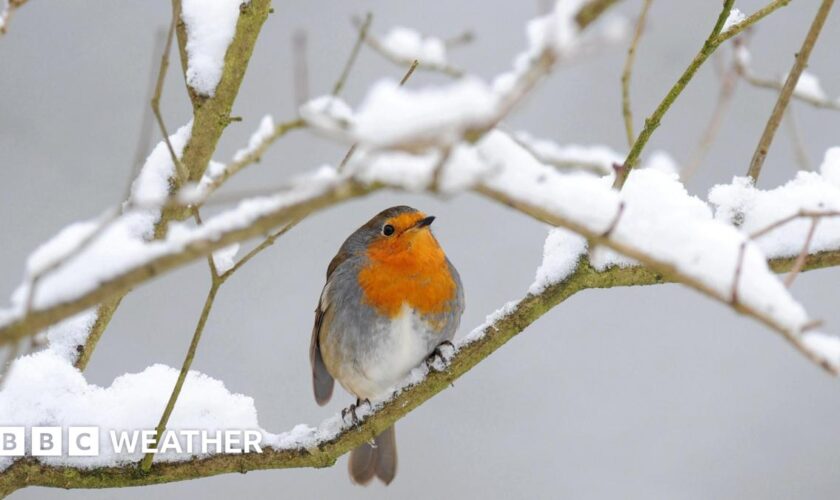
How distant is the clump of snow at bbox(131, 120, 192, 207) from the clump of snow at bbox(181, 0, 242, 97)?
151mm

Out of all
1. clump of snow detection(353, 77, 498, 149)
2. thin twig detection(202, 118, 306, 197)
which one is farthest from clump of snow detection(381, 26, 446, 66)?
clump of snow detection(353, 77, 498, 149)

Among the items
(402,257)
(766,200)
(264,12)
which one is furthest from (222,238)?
(402,257)

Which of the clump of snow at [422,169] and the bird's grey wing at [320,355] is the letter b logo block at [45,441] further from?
the clump of snow at [422,169]

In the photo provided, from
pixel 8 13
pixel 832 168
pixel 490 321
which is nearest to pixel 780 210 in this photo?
pixel 832 168

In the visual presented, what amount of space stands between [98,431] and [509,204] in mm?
1677

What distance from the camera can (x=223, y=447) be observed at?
8.16 feet

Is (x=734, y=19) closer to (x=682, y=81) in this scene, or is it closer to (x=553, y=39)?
(x=682, y=81)

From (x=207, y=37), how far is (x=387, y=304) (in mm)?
1223

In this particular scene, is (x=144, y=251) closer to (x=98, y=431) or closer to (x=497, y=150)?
(x=497, y=150)

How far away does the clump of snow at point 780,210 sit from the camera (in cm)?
232

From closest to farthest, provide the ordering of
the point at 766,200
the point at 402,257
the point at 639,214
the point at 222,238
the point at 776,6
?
the point at 222,238 < the point at 639,214 < the point at 776,6 < the point at 766,200 < the point at 402,257

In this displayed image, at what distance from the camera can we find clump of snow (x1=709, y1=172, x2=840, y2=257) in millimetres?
2320

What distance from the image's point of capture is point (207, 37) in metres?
2.51

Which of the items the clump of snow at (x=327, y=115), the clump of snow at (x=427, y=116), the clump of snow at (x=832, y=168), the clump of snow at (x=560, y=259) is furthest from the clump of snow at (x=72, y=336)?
the clump of snow at (x=832, y=168)
